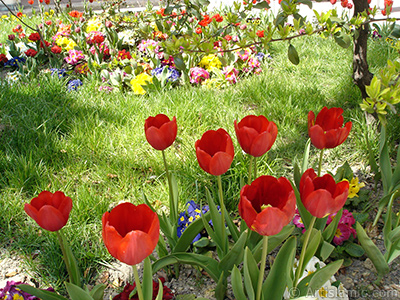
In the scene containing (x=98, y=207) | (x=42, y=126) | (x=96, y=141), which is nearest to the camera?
(x=98, y=207)

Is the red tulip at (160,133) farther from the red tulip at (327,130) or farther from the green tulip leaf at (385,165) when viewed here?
the green tulip leaf at (385,165)

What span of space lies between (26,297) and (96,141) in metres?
1.21

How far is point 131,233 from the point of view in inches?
31.8

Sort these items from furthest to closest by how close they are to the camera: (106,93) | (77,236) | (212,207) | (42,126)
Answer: (106,93)
(42,126)
(77,236)
(212,207)

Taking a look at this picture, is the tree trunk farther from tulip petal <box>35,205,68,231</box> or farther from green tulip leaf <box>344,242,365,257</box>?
tulip petal <box>35,205,68,231</box>

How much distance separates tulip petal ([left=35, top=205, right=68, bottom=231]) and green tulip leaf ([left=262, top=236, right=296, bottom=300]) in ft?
2.02

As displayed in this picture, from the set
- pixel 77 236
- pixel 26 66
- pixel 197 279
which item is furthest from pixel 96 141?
pixel 26 66

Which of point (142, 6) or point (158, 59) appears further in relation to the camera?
point (142, 6)

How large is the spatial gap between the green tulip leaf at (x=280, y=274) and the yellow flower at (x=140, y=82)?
7.45 ft

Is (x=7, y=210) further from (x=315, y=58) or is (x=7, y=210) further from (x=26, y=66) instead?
(x=315, y=58)

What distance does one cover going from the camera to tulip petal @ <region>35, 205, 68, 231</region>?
3.51 ft

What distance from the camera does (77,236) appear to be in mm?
1750

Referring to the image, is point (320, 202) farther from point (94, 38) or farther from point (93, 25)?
point (93, 25)

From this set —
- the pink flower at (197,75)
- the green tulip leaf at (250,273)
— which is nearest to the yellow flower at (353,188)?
the green tulip leaf at (250,273)
